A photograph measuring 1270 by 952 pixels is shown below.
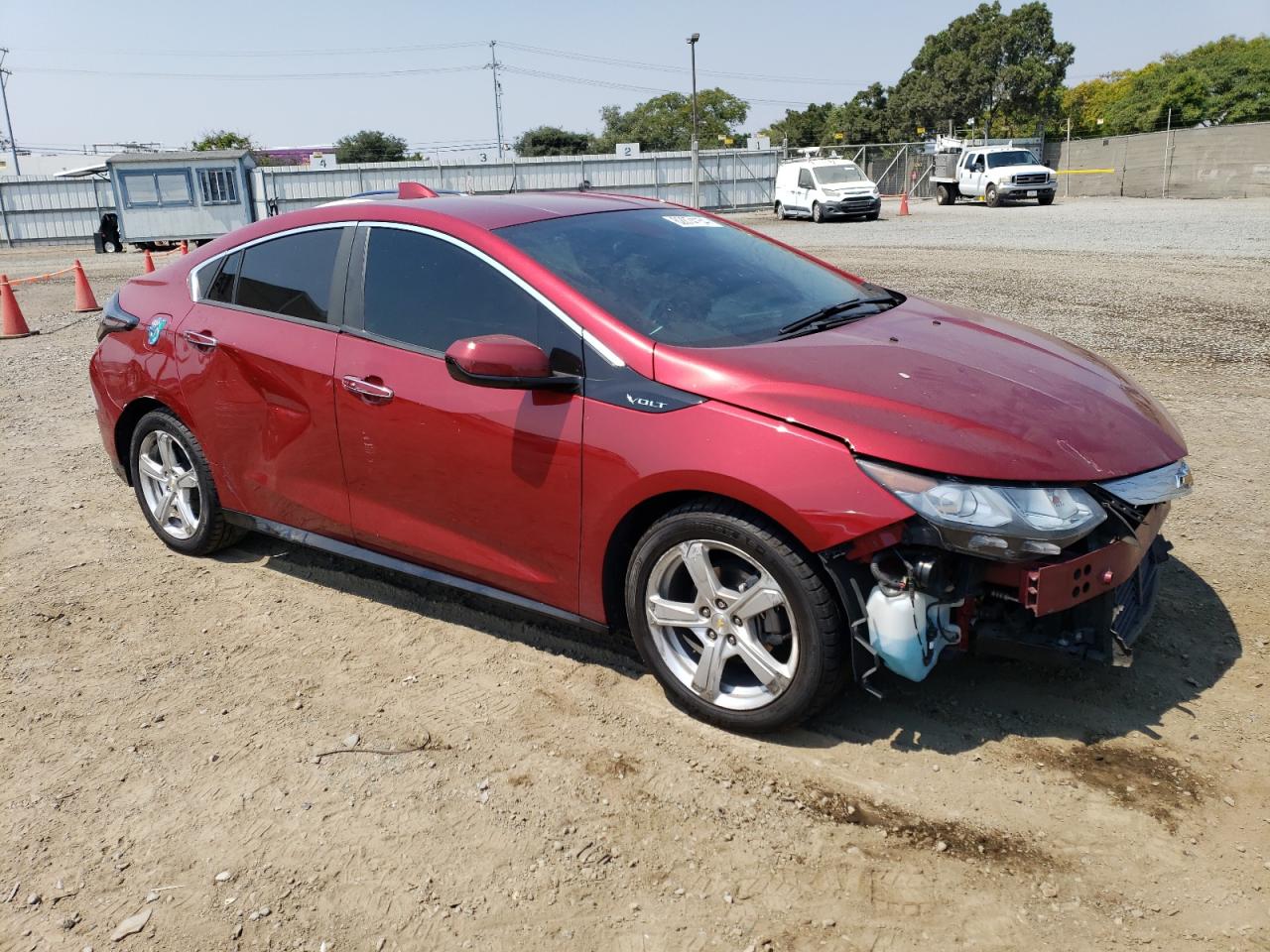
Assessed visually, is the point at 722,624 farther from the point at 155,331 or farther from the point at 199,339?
the point at 155,331

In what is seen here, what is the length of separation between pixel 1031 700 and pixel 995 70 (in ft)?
289

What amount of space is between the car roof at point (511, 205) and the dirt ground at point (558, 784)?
1.61 metres

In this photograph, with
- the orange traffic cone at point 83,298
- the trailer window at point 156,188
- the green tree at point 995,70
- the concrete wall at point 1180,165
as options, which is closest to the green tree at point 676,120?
the green tree at point 995,70

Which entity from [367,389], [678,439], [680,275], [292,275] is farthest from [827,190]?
[678,439]

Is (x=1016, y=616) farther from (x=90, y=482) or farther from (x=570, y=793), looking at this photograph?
(x=90, y=482)

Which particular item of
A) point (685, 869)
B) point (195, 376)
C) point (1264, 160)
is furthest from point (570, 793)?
point (1264, 160)

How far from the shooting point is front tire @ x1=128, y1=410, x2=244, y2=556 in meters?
4.58

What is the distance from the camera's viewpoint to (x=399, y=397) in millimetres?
3633

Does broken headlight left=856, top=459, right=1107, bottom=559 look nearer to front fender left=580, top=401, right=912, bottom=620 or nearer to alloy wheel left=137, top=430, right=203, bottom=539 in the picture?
front fender left=580, top=401, right=912, bottom=620

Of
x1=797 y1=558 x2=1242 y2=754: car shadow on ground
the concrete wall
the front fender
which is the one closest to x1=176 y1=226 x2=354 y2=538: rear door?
the front fender

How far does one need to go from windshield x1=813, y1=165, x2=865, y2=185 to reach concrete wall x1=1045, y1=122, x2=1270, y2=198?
51.6 ft

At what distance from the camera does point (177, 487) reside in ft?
15.7

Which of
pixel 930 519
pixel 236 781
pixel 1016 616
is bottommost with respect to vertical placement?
pixel 236 781

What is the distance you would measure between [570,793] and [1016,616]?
140 centimetres
